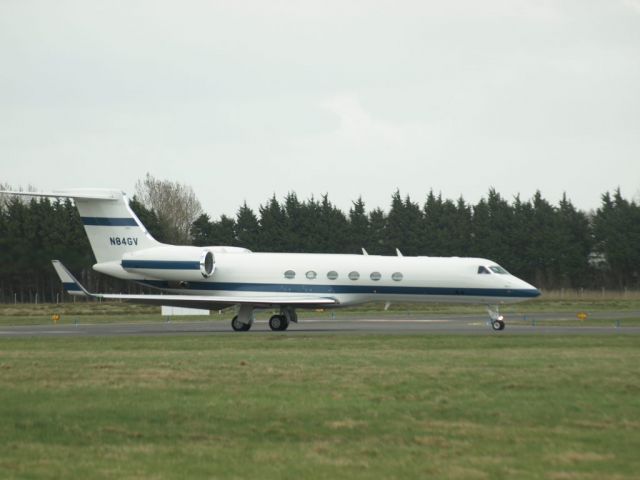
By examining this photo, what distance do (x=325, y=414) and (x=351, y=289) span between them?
23.1 metres

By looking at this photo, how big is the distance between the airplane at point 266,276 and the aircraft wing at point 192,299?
0.03 m

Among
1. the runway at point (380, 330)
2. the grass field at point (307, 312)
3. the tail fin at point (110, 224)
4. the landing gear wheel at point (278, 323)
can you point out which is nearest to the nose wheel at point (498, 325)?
the runway at point (380, 330)

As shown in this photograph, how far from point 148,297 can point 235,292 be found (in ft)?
11.3

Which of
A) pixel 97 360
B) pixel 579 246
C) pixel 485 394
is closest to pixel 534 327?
pixel 97 360

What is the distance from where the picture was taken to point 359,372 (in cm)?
1928

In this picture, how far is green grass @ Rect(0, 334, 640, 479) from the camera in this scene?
1079 cm

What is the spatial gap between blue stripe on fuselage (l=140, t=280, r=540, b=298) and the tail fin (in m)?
1.73

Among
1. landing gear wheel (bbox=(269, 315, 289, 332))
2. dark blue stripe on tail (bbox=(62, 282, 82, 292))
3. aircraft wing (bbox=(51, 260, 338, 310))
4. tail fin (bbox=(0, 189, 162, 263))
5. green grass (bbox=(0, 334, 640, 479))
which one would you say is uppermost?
tail fin (bbox=(0, 189, 162, 263))

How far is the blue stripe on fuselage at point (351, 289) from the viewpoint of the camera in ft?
119

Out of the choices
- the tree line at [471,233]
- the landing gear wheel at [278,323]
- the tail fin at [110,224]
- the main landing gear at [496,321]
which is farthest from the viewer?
the tree line at [471,233]

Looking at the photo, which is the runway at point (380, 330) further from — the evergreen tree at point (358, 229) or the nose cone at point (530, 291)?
the evergreen tree at point (358, 229)

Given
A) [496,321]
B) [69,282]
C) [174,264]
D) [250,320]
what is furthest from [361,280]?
[69,282]

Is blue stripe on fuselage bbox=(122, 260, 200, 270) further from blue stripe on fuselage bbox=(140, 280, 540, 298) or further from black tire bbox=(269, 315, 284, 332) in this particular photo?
black tire bbox=(269, 315, 284, 332)

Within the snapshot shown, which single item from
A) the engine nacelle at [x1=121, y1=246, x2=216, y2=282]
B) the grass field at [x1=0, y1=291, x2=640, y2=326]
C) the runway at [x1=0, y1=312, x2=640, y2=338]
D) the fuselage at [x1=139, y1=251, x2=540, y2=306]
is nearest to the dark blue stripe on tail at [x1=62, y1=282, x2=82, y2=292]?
the runway at [x1=0, y1=312, x2=640, y2=338]
